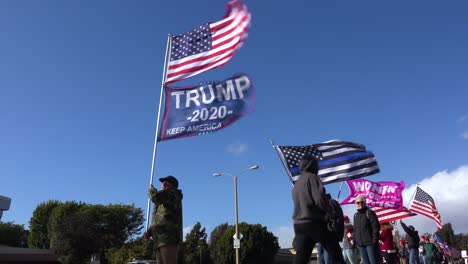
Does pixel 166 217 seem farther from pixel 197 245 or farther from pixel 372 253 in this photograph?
pixel 197 245

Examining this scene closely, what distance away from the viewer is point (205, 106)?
952cm

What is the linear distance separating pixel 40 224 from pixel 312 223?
72691mm

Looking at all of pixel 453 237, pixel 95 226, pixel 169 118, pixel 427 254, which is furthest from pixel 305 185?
pixel 453 237

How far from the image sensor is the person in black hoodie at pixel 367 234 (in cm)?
870

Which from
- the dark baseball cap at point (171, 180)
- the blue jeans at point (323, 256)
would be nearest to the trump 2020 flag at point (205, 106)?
the dark baseball cap at point (171, 180)

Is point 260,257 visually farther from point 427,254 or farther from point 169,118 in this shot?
point 169,118

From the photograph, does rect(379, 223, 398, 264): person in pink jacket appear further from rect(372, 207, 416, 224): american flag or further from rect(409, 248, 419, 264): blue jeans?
rect(372, 207, 416, 224): american flag

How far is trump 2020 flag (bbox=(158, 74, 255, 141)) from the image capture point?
9266 mm

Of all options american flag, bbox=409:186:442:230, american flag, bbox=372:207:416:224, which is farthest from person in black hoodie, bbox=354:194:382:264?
american flag, bbox=409:186:442:230

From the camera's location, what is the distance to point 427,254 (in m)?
15.9

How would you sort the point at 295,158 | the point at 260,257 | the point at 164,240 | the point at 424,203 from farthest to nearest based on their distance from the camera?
the point at 260,257 → the point at 424,203 → the point at 295,158 → the point at 164,240

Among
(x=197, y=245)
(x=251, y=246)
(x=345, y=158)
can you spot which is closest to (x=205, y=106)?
(x=345, y=158)

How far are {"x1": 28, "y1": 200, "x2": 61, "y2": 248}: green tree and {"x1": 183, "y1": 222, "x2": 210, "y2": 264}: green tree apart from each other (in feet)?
81.2

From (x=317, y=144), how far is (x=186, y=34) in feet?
18.4
